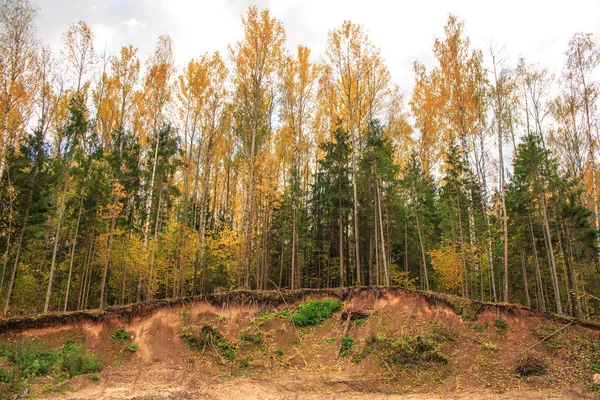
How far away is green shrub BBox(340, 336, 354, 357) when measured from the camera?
12.7 metres

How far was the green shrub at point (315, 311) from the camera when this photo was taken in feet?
47.9

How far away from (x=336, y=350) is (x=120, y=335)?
27.7 feet

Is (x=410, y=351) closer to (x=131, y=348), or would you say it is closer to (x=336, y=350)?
(x=336, y=350)

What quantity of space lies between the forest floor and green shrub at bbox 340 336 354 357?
0.04 m

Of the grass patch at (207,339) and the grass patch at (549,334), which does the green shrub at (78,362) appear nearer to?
the grass patch at (207,339)

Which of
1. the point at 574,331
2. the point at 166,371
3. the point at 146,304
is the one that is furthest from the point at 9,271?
the point at 574,331

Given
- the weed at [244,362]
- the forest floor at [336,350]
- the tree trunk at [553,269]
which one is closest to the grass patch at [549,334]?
the forest floor at [336,350]

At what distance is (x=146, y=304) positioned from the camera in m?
14.9

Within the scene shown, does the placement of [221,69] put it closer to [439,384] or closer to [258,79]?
[258,79]

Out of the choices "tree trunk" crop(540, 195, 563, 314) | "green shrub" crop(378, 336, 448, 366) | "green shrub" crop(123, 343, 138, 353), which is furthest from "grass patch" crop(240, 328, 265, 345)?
"tree trunk" crop(540, 195, 563, 314)

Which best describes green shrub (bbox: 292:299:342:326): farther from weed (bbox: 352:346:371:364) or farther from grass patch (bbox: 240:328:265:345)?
weed (bbox: 352:346:371:364)

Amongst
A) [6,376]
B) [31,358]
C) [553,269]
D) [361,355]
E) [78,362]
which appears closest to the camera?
[6,376]

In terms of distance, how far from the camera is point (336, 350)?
1288 cm

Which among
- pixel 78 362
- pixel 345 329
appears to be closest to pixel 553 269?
pixel 345 329
